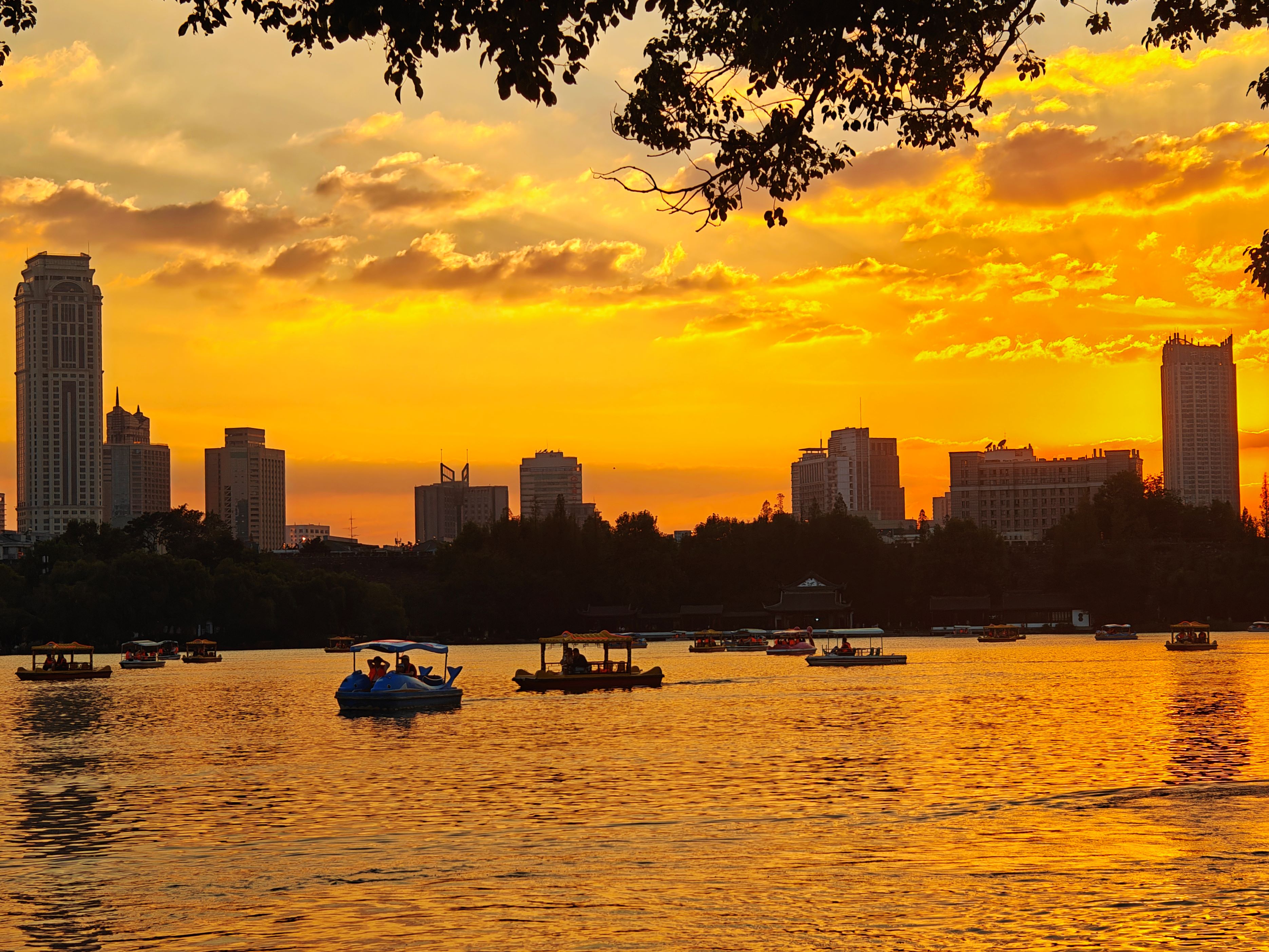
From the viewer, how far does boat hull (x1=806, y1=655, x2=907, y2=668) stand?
385 ft

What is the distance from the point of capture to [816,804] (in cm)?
3634

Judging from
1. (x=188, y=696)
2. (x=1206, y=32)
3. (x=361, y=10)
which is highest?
(x=1206, y=32)

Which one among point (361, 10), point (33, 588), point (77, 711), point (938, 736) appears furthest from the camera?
point (33, 588)

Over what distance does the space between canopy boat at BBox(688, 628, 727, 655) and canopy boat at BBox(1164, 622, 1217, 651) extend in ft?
148

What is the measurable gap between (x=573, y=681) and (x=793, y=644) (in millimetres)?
73693

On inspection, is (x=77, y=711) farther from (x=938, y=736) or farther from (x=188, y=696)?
(x=938, y=736)

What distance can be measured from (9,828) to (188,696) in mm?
54917

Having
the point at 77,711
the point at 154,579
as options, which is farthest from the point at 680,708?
the point at 154,579

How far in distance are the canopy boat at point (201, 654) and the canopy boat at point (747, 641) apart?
181 ft

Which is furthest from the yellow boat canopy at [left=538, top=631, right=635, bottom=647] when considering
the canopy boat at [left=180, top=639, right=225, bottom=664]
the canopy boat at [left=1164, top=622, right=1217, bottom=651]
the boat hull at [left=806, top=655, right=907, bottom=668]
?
the canopy boat at [left=1164, top=622, right=1217, bottom=651]

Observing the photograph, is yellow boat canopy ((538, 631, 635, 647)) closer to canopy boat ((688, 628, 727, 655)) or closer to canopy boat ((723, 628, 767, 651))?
canopy boat ((688, 628, 727, 655))

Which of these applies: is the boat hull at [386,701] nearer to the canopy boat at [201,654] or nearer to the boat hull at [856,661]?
the boat hull at [856,661]

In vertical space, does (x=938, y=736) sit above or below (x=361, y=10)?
below

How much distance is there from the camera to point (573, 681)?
84750mm
